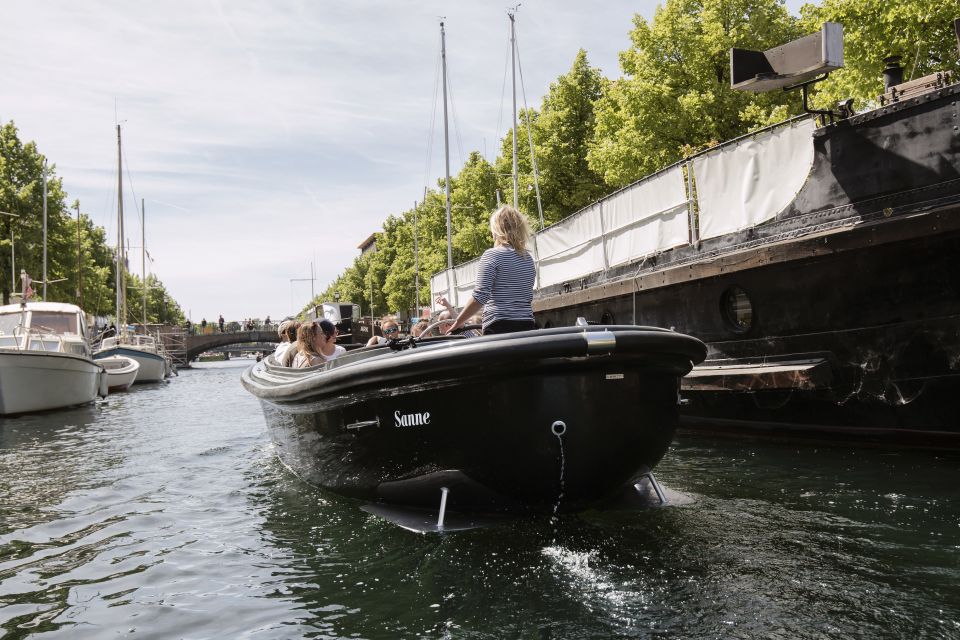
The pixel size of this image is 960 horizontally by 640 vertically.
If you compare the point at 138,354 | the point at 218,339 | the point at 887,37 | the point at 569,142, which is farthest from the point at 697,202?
the point at 218,339

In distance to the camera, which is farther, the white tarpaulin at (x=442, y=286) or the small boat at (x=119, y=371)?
the small boat at (x=119, y=371)

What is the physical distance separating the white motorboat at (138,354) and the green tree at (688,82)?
21995 millimetres

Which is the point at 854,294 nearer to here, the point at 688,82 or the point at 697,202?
the point at 697,202

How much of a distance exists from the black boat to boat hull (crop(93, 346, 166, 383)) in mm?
30018

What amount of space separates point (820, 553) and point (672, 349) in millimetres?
1387

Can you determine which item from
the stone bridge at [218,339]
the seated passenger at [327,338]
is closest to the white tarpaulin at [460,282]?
the seated passenger at [327,338]

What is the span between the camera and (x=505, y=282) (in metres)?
5.02

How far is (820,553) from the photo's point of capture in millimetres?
4348

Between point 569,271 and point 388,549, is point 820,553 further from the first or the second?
point 569,271

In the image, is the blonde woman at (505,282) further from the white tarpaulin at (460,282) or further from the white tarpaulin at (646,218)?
the white tarpaulin at (460,282)

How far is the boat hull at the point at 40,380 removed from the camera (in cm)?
1719

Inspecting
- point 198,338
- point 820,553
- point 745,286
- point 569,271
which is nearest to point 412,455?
point 820,553

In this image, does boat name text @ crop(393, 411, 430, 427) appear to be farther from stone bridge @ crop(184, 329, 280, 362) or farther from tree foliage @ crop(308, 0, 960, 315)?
stone bridge @ crop(184, 329, 280, 362)

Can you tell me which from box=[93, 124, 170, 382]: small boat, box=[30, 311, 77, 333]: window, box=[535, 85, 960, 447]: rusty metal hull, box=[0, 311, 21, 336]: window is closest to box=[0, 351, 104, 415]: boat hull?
box=[30, 311, 77, 333]: window
